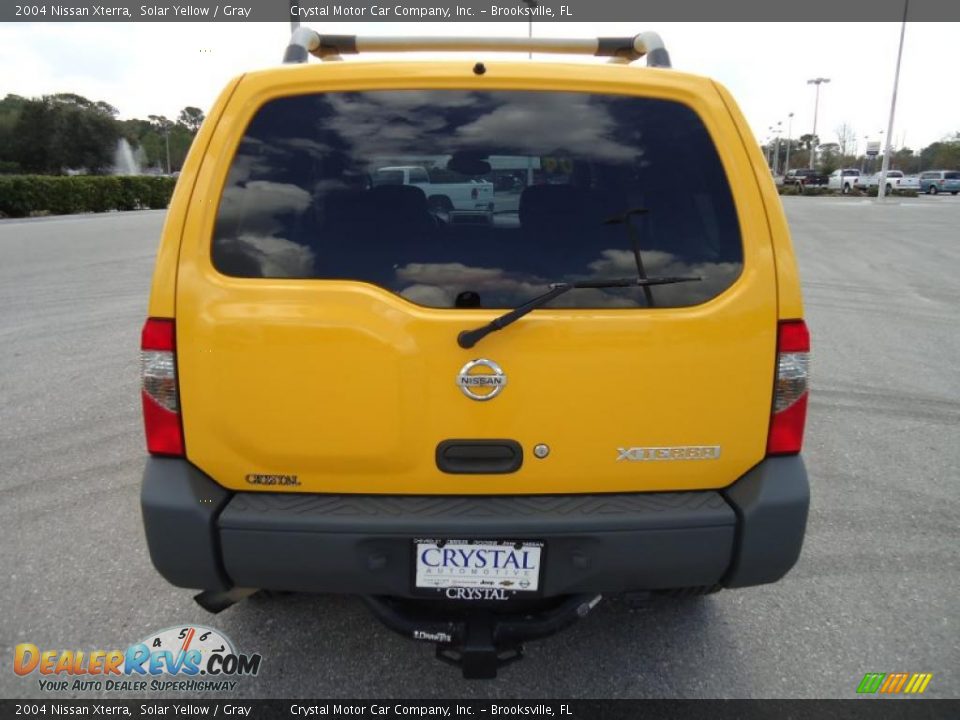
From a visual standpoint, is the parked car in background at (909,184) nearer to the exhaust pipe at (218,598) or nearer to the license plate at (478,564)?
the license plate at (478,564)

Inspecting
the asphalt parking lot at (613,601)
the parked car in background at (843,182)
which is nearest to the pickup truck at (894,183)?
the parked car in background at (843,182)

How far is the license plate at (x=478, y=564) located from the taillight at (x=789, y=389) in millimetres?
812

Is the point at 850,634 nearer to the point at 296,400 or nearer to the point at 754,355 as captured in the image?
the point at 754,355

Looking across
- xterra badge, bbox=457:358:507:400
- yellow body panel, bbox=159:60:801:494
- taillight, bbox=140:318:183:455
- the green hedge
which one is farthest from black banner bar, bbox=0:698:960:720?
the green hedge

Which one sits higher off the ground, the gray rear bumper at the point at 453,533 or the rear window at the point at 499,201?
the rear window at the point at 499,201

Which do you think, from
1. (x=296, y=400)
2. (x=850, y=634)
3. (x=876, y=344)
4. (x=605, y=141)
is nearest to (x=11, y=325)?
(x=296, y=400)

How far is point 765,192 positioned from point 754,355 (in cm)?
50

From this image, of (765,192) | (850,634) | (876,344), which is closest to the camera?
(765,192)

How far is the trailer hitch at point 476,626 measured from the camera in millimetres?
2014

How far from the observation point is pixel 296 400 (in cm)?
193

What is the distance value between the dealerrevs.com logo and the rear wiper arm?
159cm

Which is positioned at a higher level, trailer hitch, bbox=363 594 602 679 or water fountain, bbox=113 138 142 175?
water fountain, bbox=113 138 142 175

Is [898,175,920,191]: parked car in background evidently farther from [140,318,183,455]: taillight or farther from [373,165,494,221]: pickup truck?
[140,318,183,455]: taillight

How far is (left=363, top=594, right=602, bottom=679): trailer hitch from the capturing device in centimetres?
201
